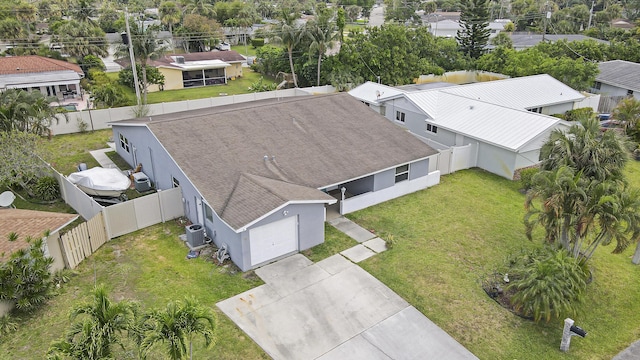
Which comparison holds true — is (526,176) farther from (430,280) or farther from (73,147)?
(73,147)

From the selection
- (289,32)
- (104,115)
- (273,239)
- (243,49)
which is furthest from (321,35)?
(243,49)

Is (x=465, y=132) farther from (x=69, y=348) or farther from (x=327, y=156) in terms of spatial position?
(x=69, y=348)

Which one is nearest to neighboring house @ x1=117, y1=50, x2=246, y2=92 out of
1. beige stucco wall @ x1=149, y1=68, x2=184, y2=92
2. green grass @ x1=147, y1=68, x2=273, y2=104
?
beige stucco wall @ x1=149, y1=68, x2=184, y2=92

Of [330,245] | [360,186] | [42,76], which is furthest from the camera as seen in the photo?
[42,76]

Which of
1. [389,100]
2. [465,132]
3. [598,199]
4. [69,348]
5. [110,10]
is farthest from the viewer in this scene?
[110,10]

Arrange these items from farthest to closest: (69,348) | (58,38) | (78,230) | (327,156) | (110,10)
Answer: (110,10)
(58,38)
(327,156)
(78,230)
(69,348)

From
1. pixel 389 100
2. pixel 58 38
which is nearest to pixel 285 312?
pixel 389 100
